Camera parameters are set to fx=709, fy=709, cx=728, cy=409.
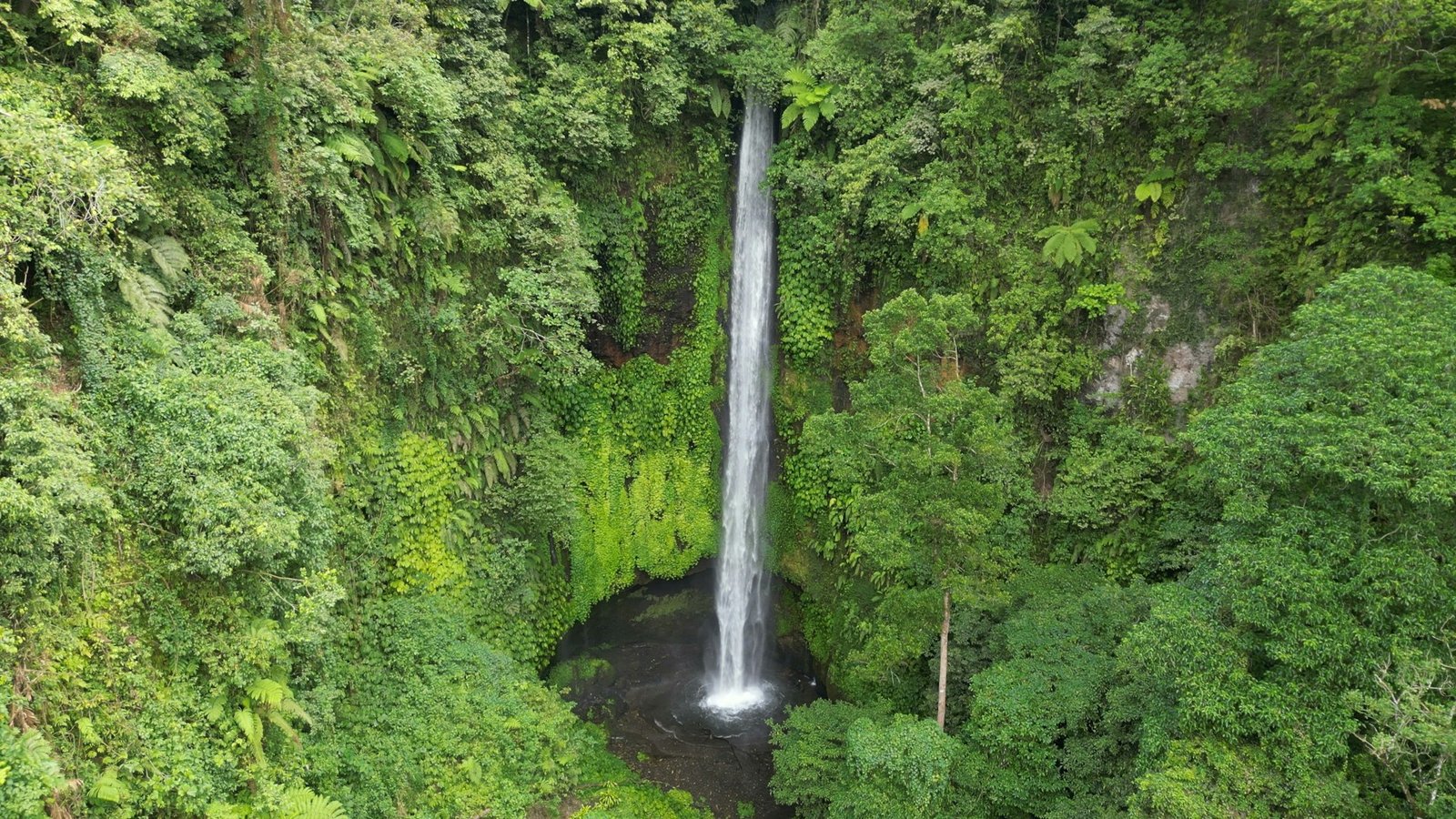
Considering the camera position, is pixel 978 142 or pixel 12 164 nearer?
pixel 12 164

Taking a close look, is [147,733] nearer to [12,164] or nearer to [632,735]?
[12,164]

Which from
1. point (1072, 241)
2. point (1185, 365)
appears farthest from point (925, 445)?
point (1185, 365)

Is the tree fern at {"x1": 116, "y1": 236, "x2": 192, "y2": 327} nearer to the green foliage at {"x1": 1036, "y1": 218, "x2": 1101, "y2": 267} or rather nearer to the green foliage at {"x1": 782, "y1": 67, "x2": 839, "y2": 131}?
the green foliage at {"x1": 782, "y1": 67, "x2": 839, "y2": 131}

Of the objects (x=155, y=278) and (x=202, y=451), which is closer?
(x=202, y=451)

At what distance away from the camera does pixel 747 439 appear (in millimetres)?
16484

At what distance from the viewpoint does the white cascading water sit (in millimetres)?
16000

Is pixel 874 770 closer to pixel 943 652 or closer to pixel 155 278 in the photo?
pixel 943 652

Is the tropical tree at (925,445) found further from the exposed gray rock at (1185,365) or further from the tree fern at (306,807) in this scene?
the tree fern at (306,807)

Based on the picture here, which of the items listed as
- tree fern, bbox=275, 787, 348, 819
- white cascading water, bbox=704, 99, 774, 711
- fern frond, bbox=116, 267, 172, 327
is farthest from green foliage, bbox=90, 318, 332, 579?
white cascading water, bbox=704, 99, 774, 711

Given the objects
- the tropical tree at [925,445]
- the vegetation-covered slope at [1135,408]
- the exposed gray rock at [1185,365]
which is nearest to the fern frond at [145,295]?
the tropical tree at [925,445]

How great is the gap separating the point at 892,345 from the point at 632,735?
33.8ft

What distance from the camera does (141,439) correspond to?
678cm

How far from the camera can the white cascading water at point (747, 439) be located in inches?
630

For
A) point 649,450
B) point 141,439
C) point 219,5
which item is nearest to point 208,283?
point 141,439
